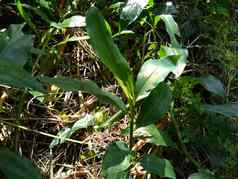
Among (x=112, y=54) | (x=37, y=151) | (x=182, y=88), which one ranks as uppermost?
(x=112, y=54)

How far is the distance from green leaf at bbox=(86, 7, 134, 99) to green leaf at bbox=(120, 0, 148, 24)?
0.30 meters

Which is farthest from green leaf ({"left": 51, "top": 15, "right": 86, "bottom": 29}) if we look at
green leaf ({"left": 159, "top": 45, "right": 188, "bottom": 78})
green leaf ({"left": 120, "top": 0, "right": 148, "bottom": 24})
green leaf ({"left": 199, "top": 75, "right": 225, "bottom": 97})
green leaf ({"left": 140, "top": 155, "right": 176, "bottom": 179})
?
green leaf ({"left": 140, "top": 155, "right": 176, "bottom": 179})

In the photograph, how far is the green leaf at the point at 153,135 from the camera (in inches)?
39.8

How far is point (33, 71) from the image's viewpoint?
1.25 metres

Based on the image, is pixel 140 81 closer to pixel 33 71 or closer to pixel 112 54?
pixel 112 54

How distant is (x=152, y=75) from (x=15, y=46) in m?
0.32

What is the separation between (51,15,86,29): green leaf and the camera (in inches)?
49.8

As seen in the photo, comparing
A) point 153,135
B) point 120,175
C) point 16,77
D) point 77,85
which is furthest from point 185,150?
point 16,77

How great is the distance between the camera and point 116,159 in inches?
36.5

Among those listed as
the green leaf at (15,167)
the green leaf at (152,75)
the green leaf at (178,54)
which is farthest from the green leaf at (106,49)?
the green leaf at (15,167)

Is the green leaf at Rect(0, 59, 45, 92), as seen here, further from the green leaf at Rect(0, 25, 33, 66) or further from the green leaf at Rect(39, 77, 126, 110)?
the green leaf at Rect(0, 25, 33, 66)

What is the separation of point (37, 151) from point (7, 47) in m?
0.26

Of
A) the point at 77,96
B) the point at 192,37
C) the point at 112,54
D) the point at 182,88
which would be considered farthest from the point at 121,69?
the point at 192,37

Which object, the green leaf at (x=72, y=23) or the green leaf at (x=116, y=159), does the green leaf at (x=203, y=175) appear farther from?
the green leaf at (x=72, y=23)
